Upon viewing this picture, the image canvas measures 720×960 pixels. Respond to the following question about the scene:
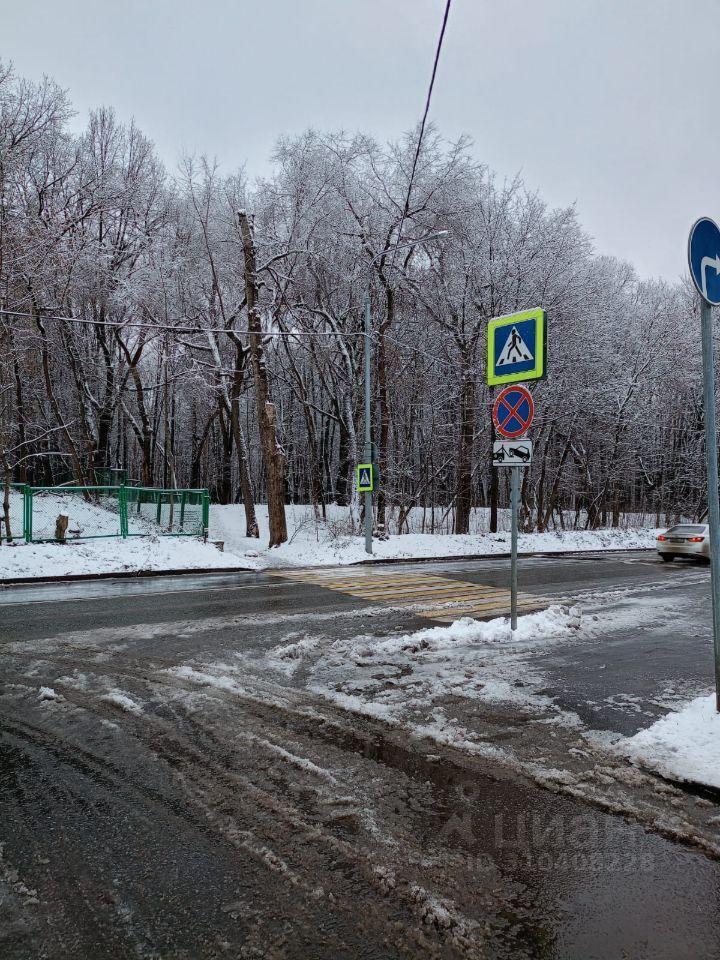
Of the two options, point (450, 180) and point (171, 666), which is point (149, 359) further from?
point (171, 666)

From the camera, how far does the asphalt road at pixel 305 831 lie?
2.47 meters

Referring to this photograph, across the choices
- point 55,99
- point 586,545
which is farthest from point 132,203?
Answer: point 586,545

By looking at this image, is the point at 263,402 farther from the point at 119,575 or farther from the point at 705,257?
the point at 705,257

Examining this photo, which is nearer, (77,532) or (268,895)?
(268,895)

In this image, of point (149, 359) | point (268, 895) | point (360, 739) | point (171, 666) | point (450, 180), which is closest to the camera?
point (268, 895)

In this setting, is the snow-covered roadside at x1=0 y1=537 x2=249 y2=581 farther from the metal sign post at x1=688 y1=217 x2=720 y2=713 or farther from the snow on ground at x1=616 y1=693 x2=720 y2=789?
the metal sign post at x1=688 y1=217 x2=720 y2=713

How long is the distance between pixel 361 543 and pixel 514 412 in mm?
13016

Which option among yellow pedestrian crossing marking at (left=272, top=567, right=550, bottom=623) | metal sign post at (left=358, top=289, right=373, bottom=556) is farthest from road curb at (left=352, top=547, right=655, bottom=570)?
yellow pedestrian crossing marking at (left=272, top=567, right=550, bottom=623)

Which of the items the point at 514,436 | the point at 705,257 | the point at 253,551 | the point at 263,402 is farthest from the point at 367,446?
the point at 705,257

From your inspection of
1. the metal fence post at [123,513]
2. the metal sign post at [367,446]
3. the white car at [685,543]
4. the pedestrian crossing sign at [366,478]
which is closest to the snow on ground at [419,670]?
the pedestrian crossing sign at [366,478]

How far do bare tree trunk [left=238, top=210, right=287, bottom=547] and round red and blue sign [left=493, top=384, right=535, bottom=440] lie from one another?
1307 centimetres

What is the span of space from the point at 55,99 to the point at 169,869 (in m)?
27.9

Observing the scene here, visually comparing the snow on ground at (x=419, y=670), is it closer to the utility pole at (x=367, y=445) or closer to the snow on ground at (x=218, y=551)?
the snow on ground at (x=218, y=551)

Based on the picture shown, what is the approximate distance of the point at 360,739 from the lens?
4.36 meters
